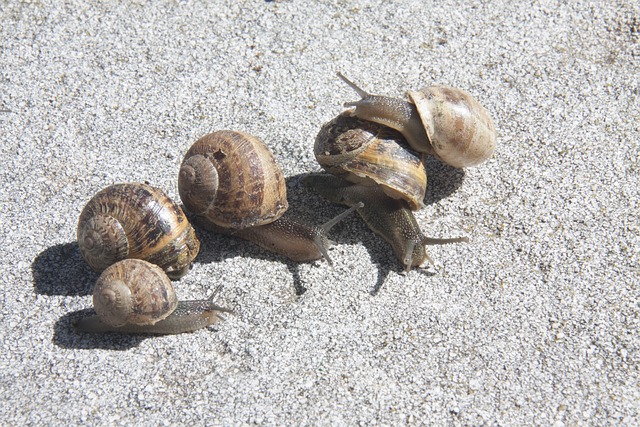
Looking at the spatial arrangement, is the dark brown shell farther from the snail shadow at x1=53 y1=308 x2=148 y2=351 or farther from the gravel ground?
the snail shadow at x1=53 y1=308 x2=148 y2=351

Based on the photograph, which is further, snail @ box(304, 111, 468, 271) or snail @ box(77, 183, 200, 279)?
snail @ box(304, 111, 468, 271)

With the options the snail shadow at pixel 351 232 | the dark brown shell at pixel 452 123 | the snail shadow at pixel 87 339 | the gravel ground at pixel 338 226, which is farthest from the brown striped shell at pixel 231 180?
the dark brown shell at pixel 452 123

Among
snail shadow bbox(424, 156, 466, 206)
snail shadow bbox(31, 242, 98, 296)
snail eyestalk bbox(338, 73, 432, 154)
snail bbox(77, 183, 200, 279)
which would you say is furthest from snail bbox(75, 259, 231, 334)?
snail shadow bbox(424, 156, 466, 206)

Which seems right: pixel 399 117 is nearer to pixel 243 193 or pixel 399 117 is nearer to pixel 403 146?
pixel 403 146

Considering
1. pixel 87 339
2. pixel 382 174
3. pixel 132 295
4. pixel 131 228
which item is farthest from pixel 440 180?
pixel 87 339

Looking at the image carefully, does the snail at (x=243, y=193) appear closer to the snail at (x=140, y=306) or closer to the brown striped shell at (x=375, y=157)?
the brown striped shell at (x=375, y=157)

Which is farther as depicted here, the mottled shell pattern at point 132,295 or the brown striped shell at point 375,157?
the brown striped shell at point 375,157
